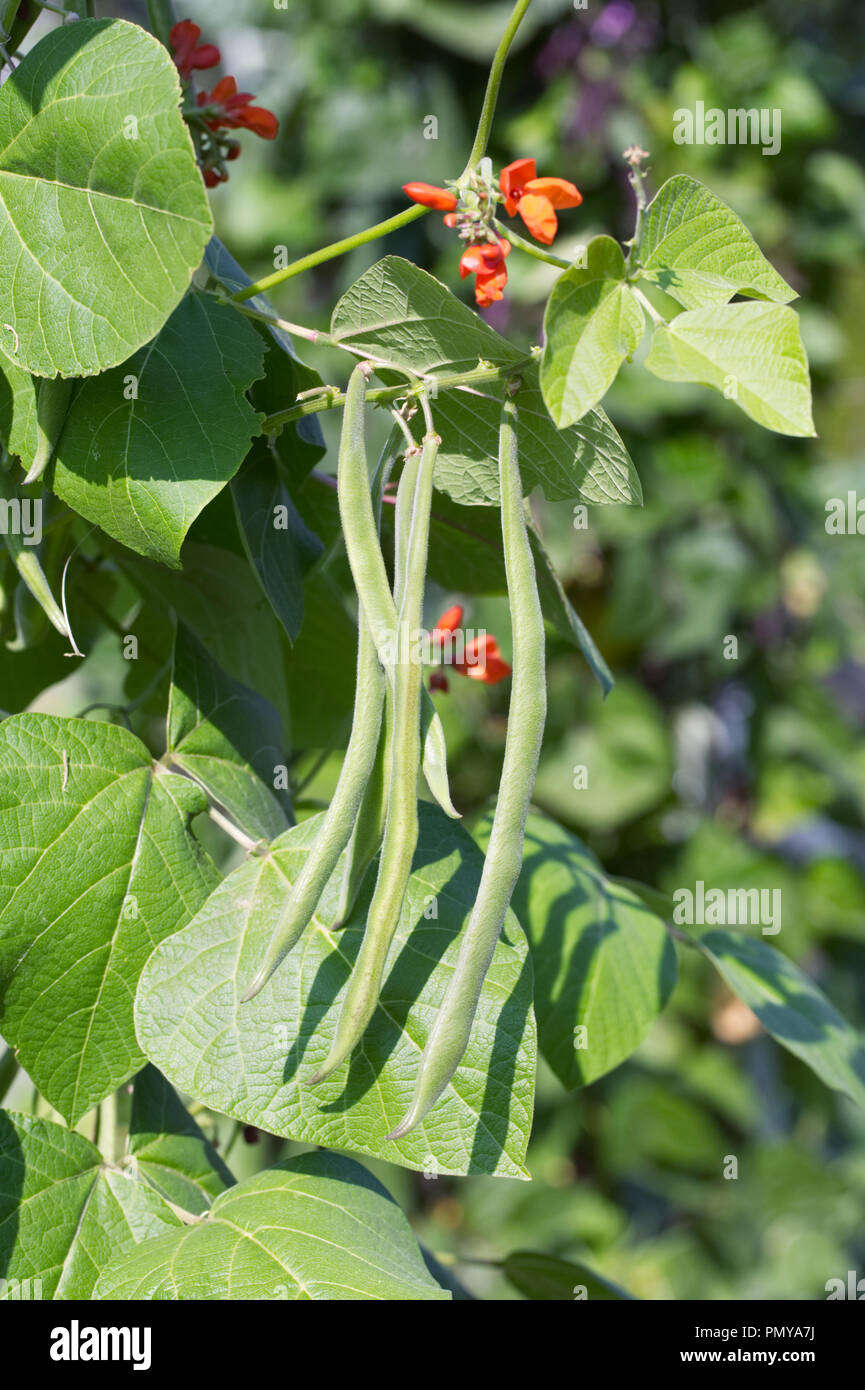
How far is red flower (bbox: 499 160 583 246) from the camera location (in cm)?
42

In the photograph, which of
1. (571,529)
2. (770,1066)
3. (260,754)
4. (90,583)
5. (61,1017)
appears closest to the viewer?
(61,1017)

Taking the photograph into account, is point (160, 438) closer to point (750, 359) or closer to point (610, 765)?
point (750, 359)

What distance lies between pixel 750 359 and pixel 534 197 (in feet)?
0.41

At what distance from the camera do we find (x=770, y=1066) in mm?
1901

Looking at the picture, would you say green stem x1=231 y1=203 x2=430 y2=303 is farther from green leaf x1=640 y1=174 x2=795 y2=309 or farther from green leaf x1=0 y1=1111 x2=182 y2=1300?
green leaf x1=0 y1=1111 x2=182 y2=1300

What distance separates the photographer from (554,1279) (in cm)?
67

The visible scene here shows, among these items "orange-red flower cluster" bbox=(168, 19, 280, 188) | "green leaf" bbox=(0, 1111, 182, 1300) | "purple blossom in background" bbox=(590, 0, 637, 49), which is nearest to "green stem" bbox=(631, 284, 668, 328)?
"orange-red flower cluster" bbox=(168, 19, 280, 188)

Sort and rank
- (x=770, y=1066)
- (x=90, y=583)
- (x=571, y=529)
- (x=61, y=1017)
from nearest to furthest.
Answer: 1. (x=61, y=1017)
2. (x=90, y=583)
3. (x=571, y=529)
4. (x=770, y=1066)

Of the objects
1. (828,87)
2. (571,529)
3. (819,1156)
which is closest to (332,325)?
(571,529)

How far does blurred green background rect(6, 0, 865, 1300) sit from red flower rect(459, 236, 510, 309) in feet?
3.91

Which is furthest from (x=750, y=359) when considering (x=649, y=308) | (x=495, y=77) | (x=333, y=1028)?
(x=333, y=1028)

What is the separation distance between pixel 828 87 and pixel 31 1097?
5.89 feet

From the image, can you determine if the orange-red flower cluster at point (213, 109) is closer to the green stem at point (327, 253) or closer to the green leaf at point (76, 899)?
the green stem at point (327, 253)
